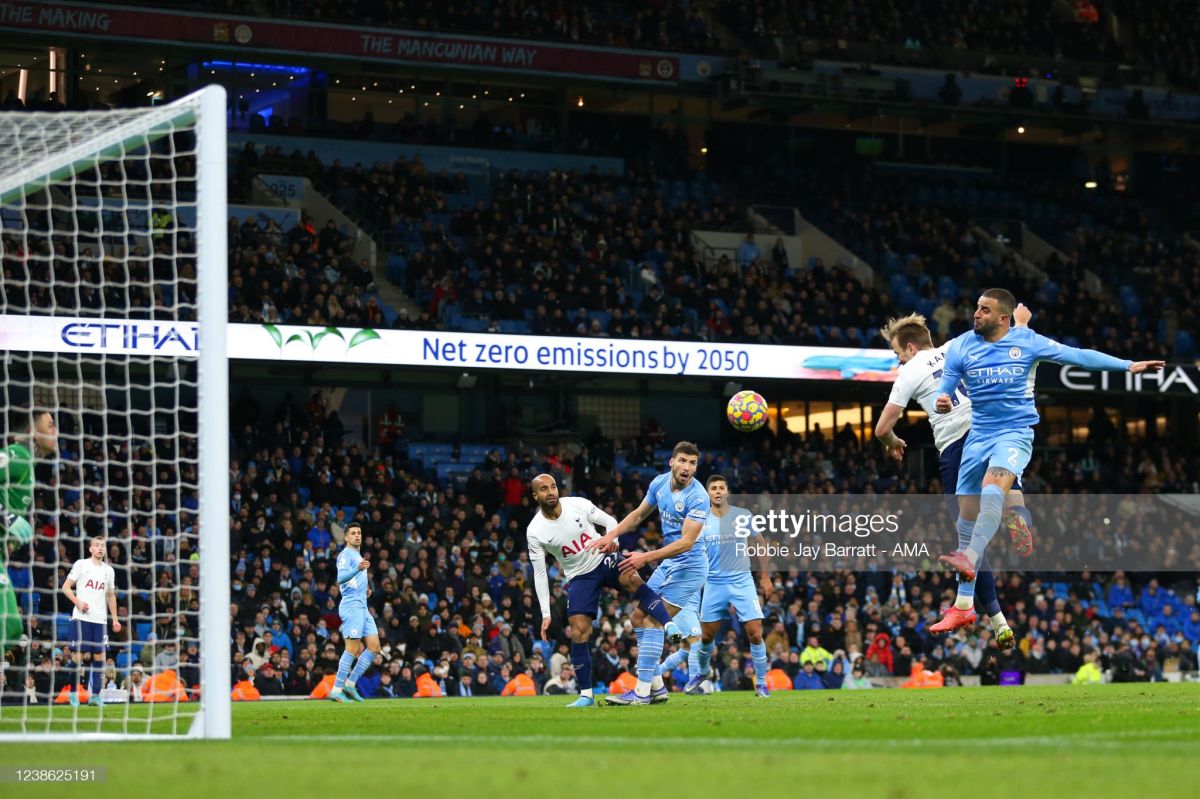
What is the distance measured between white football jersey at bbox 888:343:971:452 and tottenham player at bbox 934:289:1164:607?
747mm

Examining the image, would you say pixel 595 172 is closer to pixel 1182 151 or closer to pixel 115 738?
pixel 1182 151

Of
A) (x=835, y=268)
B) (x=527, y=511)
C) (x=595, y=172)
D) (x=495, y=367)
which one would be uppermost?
(x=595, y=172)

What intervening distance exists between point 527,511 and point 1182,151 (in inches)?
1017

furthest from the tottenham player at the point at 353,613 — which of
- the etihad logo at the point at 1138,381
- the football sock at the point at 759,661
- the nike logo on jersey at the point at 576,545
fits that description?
the etihad logo at the point at 1138,381

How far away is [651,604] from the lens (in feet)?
48.6

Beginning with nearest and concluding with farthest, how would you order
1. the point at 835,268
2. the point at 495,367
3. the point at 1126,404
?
the point at 495,367, the point at 835,268, the point at 1126,404

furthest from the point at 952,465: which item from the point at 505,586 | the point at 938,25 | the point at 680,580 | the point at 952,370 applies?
the point at 938,25

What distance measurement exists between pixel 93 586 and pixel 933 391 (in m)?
10.5

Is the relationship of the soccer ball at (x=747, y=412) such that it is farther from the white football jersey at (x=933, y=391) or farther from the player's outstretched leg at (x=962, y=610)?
the player's outstretched leg at (x=962, y=610)

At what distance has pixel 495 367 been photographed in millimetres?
31656

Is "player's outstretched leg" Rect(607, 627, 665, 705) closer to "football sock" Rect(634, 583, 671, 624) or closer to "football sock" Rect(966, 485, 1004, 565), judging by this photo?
"football sock" Rect(634, 583, 671, 624)

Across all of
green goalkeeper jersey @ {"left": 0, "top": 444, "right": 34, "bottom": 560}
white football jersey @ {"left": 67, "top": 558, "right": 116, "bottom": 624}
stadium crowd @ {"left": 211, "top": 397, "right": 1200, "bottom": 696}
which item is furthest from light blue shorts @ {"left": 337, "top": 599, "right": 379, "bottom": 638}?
green goalkeeper jersey @ {"left": 0, "top": 444, "right": 34, "bottom": 560}

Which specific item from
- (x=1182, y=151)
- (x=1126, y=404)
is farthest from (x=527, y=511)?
(x=1182, y=151)

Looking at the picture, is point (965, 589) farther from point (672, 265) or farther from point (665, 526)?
point (672, 265)
